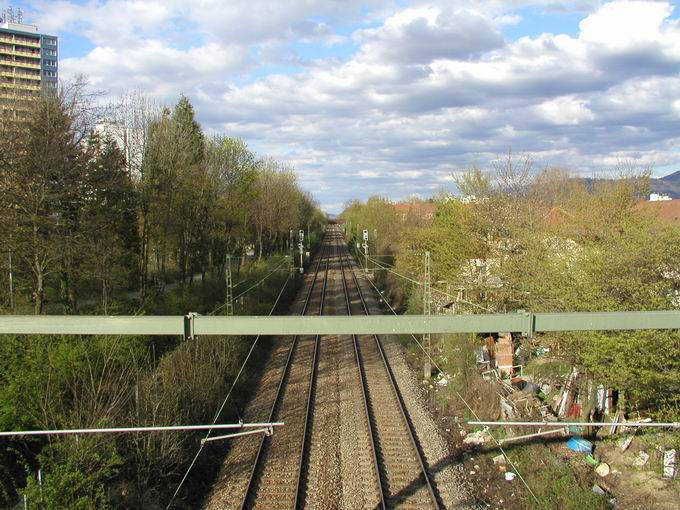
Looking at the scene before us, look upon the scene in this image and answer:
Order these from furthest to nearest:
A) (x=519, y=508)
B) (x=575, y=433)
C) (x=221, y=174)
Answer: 1. (x=221, y=174)
2. (x=575, y=433)
3. (x=519, y=508)

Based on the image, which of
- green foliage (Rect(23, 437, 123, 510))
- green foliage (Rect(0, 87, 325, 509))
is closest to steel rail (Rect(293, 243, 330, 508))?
green foliage (Rect(0, 87, 325, 509))

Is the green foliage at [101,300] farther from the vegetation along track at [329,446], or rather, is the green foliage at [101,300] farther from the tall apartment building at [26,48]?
the tall apartment building at [26,48]

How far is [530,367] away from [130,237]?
15373mm

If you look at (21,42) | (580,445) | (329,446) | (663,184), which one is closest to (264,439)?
(329,446)

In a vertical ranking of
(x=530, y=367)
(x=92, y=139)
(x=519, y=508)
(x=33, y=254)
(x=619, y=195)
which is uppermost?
(x=92, y=139)

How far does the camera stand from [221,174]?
32812 millimetres

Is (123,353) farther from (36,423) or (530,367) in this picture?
(530,367)

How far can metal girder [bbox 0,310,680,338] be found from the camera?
4.96 m

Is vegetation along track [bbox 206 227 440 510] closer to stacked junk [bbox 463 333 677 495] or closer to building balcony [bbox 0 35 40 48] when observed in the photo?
stacked junk [bbox 463 333 677 495]

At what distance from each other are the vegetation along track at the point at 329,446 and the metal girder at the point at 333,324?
214 inches

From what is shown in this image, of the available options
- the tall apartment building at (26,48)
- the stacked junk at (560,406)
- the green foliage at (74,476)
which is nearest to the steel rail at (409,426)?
the stacked junk at (560,406)

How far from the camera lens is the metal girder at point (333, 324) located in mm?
4961

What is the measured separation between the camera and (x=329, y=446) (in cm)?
1220

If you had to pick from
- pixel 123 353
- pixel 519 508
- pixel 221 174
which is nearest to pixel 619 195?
pixel 519 508
